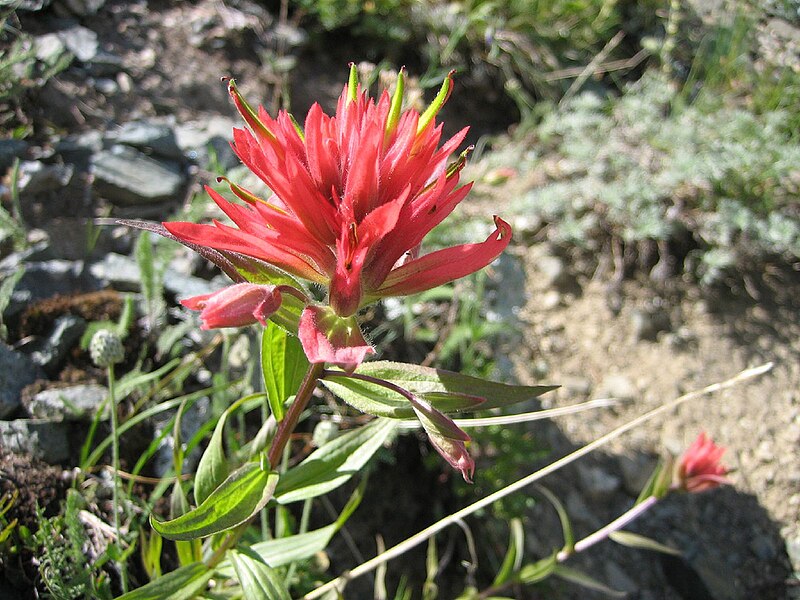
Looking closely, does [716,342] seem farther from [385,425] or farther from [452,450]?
[452,450]

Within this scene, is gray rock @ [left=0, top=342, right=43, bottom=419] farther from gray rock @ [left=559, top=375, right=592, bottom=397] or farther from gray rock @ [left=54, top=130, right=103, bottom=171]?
gray rock @ [left=559, top=375, right=592, bottom=397]

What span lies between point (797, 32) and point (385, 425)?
3.17 meters

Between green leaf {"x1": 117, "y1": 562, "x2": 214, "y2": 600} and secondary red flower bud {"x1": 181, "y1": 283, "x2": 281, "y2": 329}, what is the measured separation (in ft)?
1.95

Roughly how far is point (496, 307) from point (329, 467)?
1357 millimetres

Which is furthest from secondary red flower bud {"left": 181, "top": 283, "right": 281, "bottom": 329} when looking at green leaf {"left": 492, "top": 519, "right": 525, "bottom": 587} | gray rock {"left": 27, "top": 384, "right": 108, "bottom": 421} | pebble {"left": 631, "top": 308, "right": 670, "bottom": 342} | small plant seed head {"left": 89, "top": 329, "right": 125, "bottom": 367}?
pebble {"left": 631, "top": 308, "right": 670, "bottom": 342}

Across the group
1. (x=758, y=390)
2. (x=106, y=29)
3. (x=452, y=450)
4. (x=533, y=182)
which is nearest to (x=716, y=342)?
(x=758, y=390)

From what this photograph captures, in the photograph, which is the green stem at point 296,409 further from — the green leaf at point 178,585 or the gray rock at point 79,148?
the gray rock at point 79,148

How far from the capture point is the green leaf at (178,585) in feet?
3.65

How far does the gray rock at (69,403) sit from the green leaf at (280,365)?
0.62m

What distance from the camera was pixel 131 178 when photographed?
221cm

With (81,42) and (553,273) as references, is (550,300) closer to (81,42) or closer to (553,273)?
(553,273)

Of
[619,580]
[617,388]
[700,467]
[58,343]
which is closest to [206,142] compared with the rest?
[58,343]

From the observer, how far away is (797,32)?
3090mm

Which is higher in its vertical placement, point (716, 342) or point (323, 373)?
point (323, 373)
